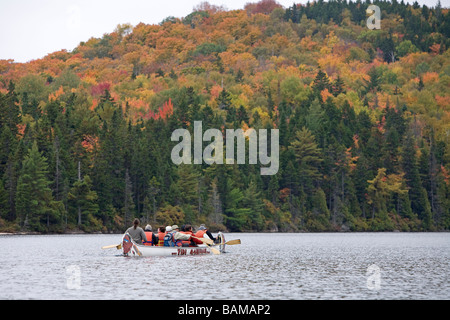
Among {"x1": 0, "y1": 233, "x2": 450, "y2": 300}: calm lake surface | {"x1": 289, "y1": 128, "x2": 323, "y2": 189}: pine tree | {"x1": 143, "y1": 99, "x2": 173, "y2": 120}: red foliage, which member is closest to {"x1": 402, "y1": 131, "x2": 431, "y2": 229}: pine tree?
{"x1": 289, "y1": 128, "x2": 323, "y2": 189}: pine tree

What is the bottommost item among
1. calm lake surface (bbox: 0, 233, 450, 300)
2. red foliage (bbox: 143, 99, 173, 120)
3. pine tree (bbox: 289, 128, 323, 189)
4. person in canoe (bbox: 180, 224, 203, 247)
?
calm lake surface (bbox: 0, 233, 450, 300)

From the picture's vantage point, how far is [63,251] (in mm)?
58562

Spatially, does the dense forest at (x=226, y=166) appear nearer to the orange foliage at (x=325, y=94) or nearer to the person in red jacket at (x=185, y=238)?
the orange foliage at (x=325, y=94)

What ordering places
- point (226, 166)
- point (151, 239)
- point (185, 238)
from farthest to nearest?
point (226, 166) < point (185, 238) < point (151, 239)

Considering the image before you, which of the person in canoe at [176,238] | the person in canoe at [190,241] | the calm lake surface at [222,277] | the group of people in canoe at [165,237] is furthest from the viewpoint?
the person in canoe at [190,241]

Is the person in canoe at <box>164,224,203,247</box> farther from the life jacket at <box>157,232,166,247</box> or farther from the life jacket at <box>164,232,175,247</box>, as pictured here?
Answer: the life jacket at <box>157,232,166,247</box>

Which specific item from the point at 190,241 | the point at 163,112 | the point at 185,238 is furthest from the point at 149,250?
the point at 163,112

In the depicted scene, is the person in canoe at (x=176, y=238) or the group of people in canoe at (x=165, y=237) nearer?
the group of people in canoe at (x=165, y=237)

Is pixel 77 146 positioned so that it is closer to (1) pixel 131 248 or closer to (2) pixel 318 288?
(1) pixel 131 248

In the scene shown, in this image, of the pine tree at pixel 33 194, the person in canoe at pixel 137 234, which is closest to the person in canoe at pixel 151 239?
the person in canoe at pixel 137 234

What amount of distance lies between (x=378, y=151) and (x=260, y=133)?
86.4 feet

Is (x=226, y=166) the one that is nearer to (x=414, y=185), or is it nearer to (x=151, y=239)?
(x=414, y=185)

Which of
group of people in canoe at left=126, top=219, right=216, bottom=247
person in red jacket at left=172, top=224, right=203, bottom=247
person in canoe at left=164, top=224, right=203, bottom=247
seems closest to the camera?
group of people in canoe at left=126, top=219, right=216, bottom=247

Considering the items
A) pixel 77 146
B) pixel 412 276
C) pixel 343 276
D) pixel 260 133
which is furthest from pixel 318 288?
pixel 260 133
